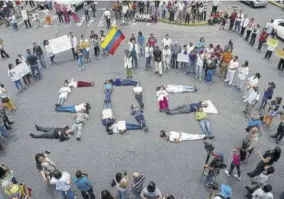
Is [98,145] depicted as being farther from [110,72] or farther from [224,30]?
[224,30]

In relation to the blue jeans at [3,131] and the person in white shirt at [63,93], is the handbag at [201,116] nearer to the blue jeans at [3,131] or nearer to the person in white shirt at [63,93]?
the person in white shirt at [63,93]

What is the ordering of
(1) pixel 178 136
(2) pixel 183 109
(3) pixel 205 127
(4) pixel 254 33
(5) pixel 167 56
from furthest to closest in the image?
(4) pixel 254 33 < (5) pixel 167 56 < (2) pixel 183 109 < (3) pixel 205 127 < (1) pixel 178 136

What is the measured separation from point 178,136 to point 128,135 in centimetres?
214

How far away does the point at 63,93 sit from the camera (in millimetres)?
12938

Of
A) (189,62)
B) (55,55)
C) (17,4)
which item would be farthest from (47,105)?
(17,4)

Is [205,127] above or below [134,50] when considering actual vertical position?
below

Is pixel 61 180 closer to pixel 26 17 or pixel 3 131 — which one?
pixel 3 131

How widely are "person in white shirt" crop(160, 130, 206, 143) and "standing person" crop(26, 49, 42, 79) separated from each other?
852 centimetres

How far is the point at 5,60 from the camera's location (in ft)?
55.0

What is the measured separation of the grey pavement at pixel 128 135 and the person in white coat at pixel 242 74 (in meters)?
0.37

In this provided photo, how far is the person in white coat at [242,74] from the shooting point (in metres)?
12.6

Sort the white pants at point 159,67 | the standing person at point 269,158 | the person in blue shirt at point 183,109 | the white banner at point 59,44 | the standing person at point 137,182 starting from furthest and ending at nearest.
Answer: the white banner at point 59,44, the white pants at point 159,67, the person in blue shirt at point 183,109, the standing person at point 269,158, the standing person at point 137,182

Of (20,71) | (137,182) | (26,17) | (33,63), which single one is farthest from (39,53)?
(137,182)

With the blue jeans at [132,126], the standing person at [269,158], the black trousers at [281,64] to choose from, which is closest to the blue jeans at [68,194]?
the blue jeans at [132,126]
